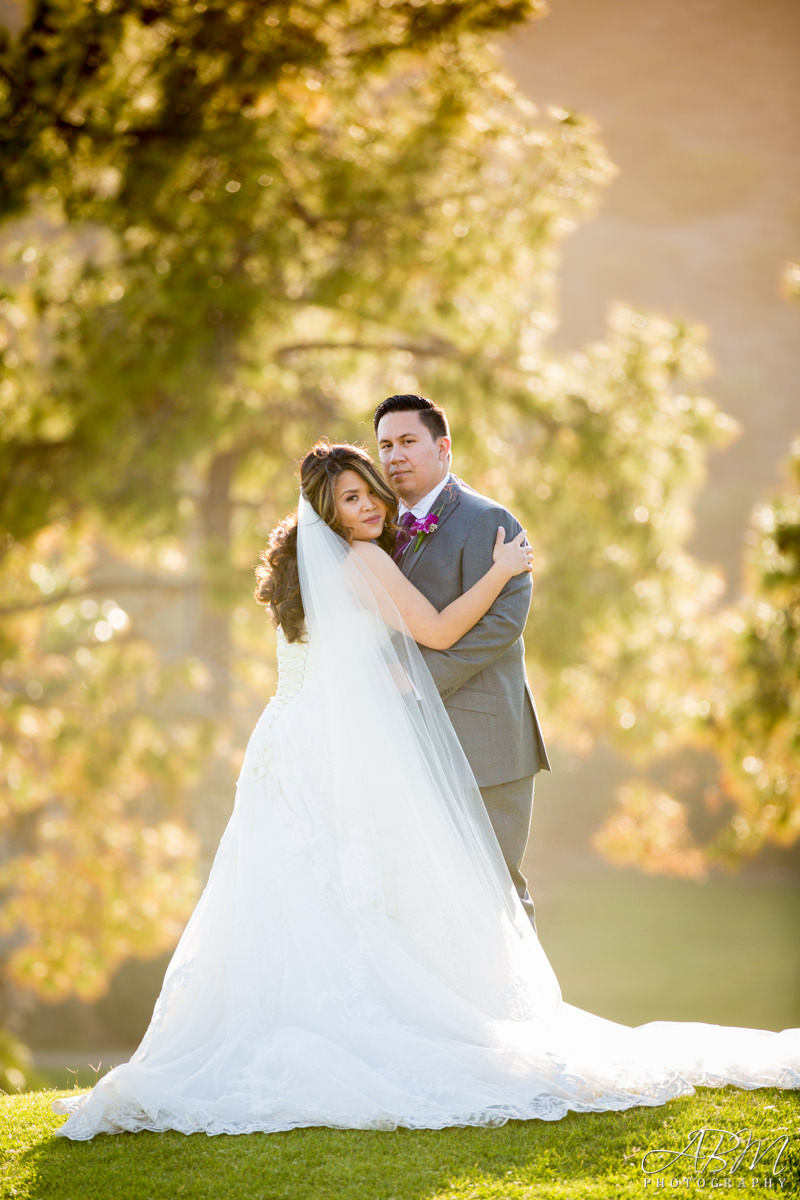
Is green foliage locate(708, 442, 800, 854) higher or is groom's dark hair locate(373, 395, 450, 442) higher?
groom's dark hair locate(373, 395, 450, 442)

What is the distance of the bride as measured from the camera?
2848 mm

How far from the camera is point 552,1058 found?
2.97m

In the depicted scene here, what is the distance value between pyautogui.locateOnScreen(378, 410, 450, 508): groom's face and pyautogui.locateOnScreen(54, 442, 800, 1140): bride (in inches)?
5.8

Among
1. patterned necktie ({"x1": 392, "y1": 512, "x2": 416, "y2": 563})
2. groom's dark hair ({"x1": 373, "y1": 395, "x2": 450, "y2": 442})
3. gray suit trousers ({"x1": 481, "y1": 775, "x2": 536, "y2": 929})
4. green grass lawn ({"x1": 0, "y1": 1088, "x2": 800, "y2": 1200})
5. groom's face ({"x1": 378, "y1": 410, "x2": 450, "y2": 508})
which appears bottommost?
green grass lawn ({"x1": 0, "y1": 1088, "x2": 800, "y2": 1200})

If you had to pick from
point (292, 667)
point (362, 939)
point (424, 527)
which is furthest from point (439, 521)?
point (362, 939)

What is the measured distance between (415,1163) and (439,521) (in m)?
Result: 1.90

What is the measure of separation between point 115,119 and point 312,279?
1757 millimetres

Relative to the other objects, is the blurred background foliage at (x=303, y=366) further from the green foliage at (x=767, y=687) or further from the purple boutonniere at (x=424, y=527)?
the purple boutonniere at (x=424, y=527)

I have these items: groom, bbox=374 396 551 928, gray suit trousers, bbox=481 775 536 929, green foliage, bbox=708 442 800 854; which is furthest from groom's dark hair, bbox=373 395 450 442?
green foliage, bbox=708 442 800 854

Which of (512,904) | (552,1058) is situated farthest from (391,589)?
(552,1058)

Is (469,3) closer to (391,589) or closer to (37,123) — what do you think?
(37,123)

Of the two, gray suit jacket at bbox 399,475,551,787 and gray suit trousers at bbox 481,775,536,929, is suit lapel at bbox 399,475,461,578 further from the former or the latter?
gray suit trousers at bbox 481,775,536,929

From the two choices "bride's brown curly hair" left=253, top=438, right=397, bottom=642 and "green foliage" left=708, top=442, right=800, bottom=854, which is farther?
"green foliage" left=708, top=442, right=800, bottom=854

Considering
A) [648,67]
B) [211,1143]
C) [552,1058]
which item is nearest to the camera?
[211,1143]
